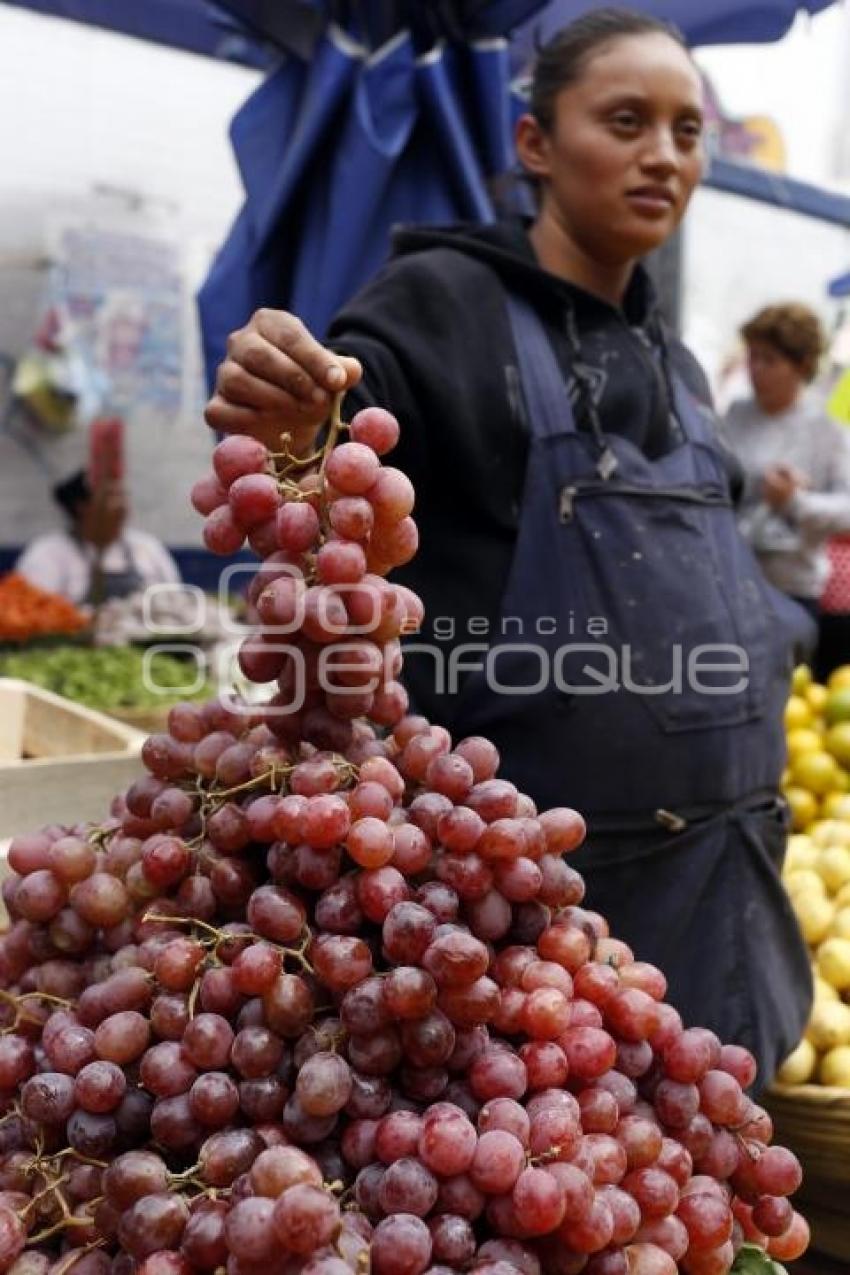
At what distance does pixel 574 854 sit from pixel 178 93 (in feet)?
17.1

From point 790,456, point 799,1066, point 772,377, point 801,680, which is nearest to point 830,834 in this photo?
point 799,1066

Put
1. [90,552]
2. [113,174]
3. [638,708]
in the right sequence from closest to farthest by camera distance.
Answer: [638,708]
[90,552]
[113,174]

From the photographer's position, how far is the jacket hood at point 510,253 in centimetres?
158

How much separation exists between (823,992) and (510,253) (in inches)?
50.2

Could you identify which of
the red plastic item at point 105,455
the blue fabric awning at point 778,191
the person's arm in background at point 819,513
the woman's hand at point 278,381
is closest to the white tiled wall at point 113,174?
the red plastic item at point 105,455

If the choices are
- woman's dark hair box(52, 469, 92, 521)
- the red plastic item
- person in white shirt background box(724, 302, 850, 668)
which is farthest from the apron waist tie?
woman's dark hair box(52, 469, 92, 521)

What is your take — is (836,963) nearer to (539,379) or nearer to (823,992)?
(823,992)

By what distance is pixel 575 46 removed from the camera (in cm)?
163

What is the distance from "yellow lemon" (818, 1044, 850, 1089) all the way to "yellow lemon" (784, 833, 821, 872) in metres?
0.44

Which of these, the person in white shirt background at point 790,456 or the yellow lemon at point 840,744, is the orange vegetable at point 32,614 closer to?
the person in white shirt background at point 790,456

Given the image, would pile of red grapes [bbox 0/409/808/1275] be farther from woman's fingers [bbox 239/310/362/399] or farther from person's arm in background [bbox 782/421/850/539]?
person's arm in background [bbox 782/421/850/539]

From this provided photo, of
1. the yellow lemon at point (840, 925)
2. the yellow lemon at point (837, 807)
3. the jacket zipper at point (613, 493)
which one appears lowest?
the yellow lemon at point (840, 925)

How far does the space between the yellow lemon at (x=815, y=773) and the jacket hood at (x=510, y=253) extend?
1.20m

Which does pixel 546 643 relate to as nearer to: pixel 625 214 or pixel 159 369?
pixel 625 214
